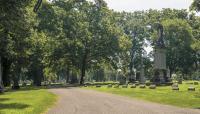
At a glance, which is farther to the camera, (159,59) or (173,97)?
(159,59)

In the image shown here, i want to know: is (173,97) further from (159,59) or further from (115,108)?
(159,59)

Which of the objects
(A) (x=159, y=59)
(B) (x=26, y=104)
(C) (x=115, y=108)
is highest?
(A) (x=159, y=59)

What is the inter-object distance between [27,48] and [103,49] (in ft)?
103

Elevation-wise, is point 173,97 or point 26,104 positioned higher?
point 173,97

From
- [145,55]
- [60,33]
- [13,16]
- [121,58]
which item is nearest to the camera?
[13,16]

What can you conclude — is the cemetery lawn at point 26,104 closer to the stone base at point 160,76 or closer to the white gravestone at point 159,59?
the stone base at point 160,76

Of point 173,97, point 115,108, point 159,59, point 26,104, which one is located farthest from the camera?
point 159,59

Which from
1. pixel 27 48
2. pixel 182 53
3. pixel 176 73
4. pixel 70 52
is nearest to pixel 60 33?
pixel 70 52

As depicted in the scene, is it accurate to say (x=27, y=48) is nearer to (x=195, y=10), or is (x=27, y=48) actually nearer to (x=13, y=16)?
(x=195, y=10)

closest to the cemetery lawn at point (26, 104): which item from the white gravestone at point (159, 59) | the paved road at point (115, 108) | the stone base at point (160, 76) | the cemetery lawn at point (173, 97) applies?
the paved road at point (115, 108)

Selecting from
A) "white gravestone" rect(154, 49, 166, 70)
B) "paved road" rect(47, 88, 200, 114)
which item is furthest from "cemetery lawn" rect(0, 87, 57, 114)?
"white gravestone" rect(154, 49, 166, 70)

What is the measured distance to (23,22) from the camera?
35.2m

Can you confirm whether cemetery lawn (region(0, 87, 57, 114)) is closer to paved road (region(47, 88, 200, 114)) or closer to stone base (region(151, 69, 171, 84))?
paved road (region(47, 88, 200, 114))

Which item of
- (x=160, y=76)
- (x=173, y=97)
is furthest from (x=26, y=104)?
(x=160, y=76)
